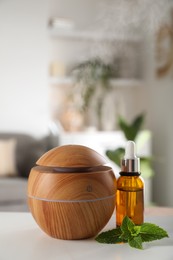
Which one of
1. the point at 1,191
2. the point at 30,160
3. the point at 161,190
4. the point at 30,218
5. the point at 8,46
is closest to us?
the point at 30,218

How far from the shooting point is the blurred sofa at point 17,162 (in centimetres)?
280

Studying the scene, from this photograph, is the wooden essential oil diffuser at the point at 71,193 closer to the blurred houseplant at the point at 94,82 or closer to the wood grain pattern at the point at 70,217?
the wood grain pattern at the point at 70,217

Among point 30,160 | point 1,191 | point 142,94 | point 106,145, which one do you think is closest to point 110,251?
point 1,191

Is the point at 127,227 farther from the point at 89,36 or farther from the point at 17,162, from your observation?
the point at 89,36

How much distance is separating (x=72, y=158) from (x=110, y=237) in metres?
0.15

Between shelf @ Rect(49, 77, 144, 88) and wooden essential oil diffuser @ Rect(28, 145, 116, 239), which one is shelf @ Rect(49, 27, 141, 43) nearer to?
shelf @ Rect(49, 77, 144, 88)

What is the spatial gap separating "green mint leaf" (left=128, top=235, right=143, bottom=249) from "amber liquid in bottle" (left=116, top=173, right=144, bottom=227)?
74 mm

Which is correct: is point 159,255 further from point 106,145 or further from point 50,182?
point 106,145

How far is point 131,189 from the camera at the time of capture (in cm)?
77

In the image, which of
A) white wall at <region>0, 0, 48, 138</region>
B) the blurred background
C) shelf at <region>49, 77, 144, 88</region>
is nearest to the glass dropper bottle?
the blurred background

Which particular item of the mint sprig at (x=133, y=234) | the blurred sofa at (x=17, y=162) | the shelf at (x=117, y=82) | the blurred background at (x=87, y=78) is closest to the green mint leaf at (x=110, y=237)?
the mint sprig at (x=133, y=234)

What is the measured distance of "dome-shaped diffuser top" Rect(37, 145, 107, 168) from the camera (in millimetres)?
732

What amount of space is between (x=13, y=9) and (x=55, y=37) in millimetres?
526

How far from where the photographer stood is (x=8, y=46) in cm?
374
